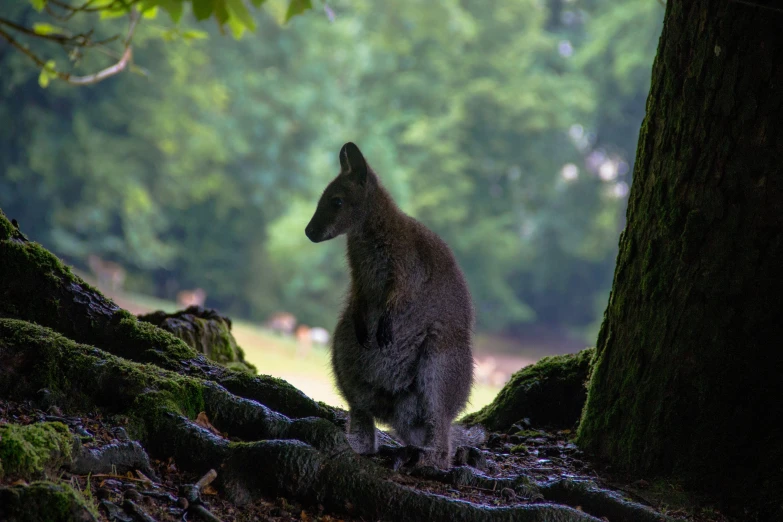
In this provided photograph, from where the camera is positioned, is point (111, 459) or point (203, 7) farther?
point (111, 459)

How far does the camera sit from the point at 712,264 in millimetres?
3734

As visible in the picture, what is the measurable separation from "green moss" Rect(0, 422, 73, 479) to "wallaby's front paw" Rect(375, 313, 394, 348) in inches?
63.1

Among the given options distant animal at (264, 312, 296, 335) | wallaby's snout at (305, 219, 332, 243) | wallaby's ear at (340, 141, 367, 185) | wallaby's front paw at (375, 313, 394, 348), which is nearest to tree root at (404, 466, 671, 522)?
wallaby's front paw at (375, 313, 394, 348)

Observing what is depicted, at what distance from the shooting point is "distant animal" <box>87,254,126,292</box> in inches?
875

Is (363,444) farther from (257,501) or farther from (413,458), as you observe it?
(257,501)

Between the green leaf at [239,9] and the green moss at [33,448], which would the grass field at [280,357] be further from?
the green leaf at [239,9]

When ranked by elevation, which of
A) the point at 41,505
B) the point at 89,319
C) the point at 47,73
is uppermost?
the point at 47,73

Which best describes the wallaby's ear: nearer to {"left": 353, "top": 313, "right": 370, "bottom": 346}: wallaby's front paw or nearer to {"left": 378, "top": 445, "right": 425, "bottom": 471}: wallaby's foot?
{"left": 353, "top": 313, "right": 370, "bottom": 346}: wallaby's front paw

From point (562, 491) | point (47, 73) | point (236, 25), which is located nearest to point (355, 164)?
point (236, 25)

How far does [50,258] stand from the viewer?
427 cm

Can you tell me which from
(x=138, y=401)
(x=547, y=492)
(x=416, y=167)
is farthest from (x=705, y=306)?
(x=416, y=167)

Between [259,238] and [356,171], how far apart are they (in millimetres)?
24247

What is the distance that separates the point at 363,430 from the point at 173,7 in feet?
7.60

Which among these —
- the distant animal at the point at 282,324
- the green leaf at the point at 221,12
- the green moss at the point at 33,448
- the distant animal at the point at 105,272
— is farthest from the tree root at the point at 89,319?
the distant animal at the point at 282,324
